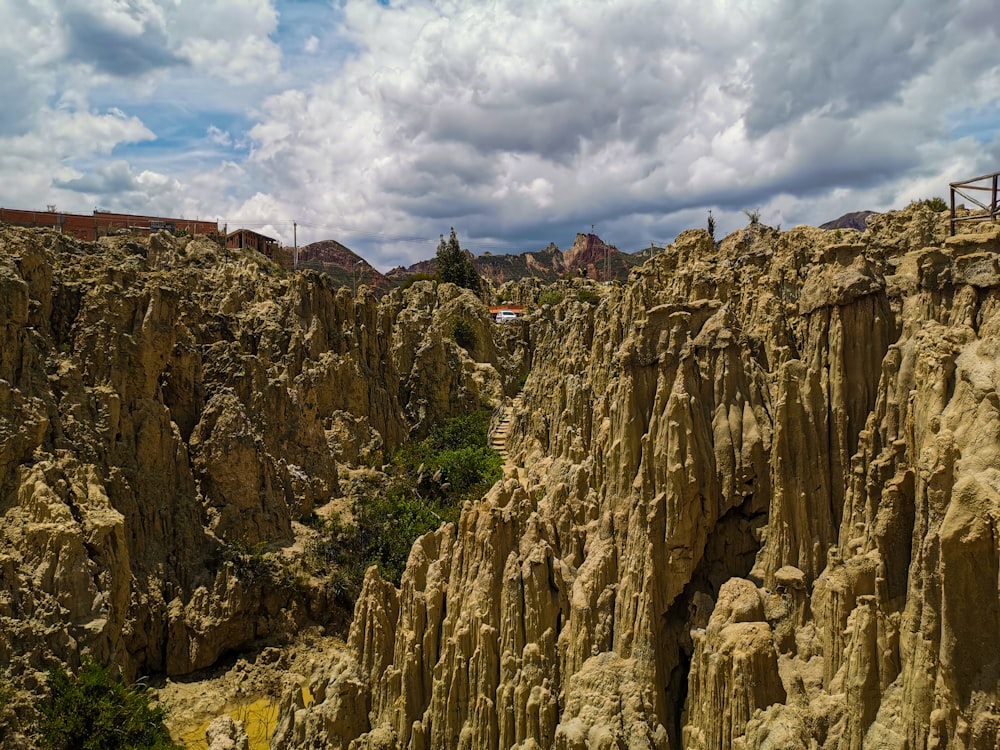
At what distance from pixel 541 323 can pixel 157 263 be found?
30.5 metres

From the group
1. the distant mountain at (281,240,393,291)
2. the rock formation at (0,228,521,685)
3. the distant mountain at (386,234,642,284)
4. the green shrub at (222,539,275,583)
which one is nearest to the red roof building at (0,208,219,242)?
the rock formation at (0,228,521,685)

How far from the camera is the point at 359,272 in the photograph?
115 metres

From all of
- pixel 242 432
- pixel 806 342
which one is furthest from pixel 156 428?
pixel 806 342

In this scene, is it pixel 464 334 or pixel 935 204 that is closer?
pixel 935 204

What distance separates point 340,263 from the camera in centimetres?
12144

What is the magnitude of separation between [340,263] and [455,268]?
48670mm

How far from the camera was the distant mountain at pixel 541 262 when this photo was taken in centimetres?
12975

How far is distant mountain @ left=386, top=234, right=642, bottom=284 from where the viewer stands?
130 meters

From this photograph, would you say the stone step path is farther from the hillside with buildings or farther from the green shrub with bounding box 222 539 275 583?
the green shrub with bounding box 222 539 275 583

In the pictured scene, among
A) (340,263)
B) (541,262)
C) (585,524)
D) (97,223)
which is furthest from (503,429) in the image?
(541,262)

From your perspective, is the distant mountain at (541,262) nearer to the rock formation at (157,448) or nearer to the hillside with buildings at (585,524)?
the rock formation at (157,448)

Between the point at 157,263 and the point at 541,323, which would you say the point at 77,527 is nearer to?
the point at 157,263

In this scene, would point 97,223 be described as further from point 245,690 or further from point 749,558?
point 749,558

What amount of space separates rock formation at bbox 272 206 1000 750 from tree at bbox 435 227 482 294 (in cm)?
5825
